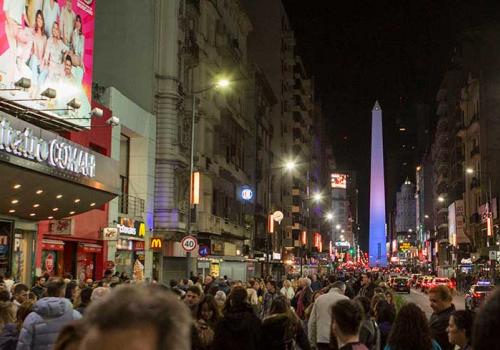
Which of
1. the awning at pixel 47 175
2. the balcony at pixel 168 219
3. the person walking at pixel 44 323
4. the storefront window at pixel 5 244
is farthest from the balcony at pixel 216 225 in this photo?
the person walking at pixel 44 323

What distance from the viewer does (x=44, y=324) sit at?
8.02 m

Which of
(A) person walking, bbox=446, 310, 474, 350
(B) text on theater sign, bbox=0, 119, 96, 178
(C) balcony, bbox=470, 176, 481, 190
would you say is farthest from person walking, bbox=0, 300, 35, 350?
(C) balcony, bbox=470, 176, 481, 190

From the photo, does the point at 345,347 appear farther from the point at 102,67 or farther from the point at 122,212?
the point at 102,67

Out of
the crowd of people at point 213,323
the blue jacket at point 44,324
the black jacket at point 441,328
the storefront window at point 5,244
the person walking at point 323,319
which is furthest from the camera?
the storefront window at point 5,244

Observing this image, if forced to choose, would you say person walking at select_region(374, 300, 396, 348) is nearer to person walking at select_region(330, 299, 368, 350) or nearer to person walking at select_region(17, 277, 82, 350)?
person walking at select_region(330, 299, 368, 350)

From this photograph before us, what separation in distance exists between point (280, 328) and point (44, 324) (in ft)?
10.5

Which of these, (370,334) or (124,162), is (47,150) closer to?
(370,334)

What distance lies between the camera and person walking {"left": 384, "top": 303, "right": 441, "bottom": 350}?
22.9ft

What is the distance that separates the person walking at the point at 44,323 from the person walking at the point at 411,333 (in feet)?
10.7

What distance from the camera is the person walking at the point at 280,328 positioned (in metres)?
9.79

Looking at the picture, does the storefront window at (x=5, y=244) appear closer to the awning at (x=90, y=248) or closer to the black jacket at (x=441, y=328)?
the awning at (x=90, y=248)

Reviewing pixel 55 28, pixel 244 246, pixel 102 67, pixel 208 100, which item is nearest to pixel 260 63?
pixel 244 246

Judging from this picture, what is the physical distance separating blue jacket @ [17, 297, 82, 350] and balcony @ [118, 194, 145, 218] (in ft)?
90.9

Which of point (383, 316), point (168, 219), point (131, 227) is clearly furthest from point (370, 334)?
point (168, 219)
